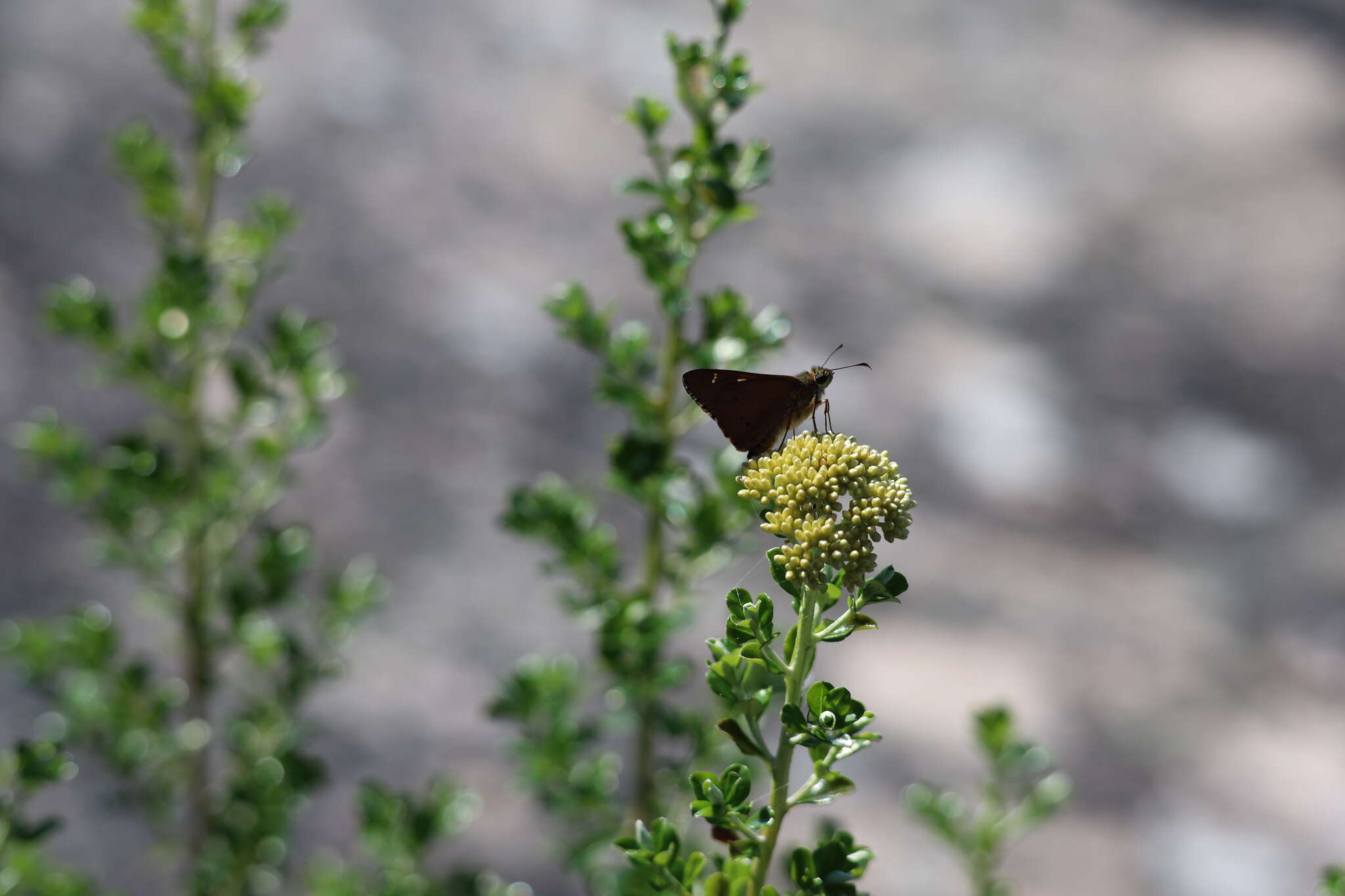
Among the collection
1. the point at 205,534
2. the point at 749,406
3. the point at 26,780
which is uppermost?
the point at 205,534

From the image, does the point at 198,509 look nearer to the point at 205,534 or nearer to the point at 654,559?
the point at 205,534

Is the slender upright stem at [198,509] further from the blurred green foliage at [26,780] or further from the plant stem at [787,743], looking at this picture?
the plant stem at [787,743]

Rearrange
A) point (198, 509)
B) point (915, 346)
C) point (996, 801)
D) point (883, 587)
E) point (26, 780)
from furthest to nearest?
1. point (915, 346)
2. point (198, 509)
3. point (996, 801)
4. point (26, 780)
5. point (883, 587)

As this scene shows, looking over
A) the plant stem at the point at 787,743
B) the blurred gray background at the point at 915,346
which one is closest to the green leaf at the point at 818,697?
the plant stem at the point at 787,743

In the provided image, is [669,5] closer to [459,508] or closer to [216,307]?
[459,508]

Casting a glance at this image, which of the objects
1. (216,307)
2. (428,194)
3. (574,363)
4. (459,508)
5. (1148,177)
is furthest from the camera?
(1148,177)

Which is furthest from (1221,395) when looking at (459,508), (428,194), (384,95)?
(384,95)

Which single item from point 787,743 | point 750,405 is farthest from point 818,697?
point 750,405
